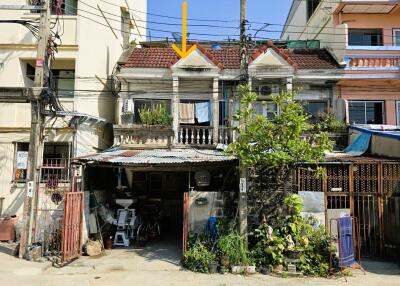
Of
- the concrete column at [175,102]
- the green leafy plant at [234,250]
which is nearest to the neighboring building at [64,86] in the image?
the concrete column at [175,102]

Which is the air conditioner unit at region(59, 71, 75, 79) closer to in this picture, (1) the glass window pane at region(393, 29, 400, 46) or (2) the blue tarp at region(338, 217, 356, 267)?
(2) the blue tarp at region(338, 217, 356, 267)

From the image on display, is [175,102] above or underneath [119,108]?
above

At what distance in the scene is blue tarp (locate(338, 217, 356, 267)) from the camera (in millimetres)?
8242

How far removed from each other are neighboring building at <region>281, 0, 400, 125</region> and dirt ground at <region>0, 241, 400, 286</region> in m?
6.65

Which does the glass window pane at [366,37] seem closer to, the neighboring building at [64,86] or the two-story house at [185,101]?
the two-story house at [185,101]

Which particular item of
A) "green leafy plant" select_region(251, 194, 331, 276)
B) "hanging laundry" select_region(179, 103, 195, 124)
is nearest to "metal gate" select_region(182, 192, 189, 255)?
"green leafy plant" select_region(251, 194, 331, 276)

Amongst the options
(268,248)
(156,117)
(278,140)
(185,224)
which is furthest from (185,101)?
(268,248)

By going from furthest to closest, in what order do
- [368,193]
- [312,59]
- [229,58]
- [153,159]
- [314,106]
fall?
1. [229,58]
2. [312,59]
3. [314,106]
4. [153,159]
5. [368,193]

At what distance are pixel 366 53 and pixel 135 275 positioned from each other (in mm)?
11432

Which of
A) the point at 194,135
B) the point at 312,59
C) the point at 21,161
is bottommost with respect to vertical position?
the point at 21,161

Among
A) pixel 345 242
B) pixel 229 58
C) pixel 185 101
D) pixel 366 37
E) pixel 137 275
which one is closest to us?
pixel 345 242

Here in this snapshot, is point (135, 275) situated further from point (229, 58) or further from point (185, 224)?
point (229, 58)

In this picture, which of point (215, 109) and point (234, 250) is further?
point (215, 109)

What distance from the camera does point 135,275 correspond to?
8.51 metres
